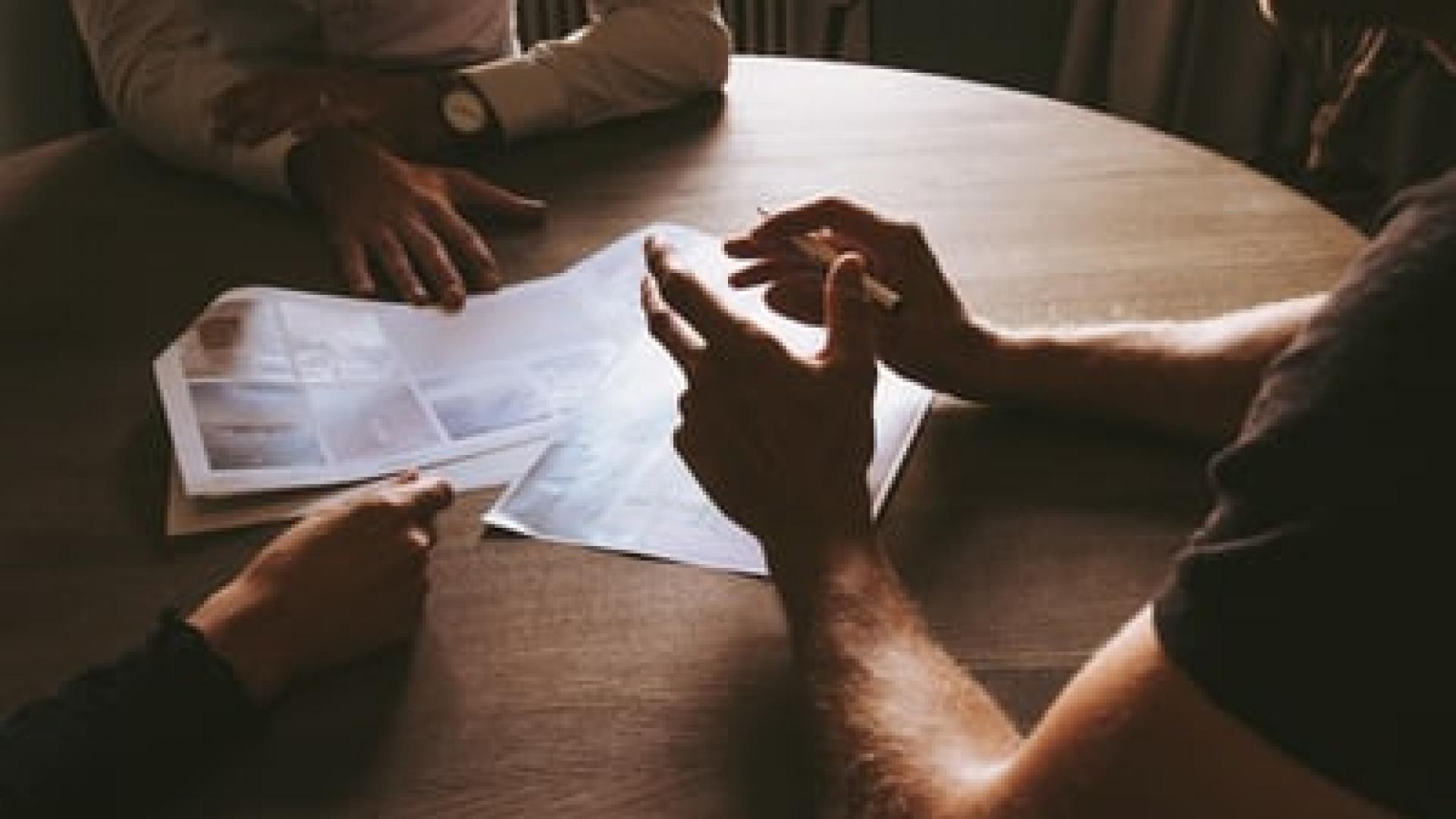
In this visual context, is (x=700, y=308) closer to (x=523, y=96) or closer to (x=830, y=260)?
(x=830, y=260)

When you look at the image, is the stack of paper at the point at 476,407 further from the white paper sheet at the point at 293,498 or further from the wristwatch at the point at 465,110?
→ the wristwatch at the point at 465,110

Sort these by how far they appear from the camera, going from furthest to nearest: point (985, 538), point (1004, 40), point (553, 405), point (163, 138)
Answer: point (1004, 40) → point (163, 138) → point (553, 405) → point (985, 538)

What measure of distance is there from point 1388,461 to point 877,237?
592 mm

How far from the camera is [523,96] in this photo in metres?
1.55

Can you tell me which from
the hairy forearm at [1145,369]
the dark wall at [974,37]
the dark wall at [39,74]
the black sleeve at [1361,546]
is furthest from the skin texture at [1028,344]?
the dark wall at [974,37]

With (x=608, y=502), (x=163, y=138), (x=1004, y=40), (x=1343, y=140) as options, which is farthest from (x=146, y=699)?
(x=1004, y=40)

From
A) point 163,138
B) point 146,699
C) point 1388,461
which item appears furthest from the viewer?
point 163,138

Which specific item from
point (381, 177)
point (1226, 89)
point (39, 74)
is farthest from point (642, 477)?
point (1226, 89)

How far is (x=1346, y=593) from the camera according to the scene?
624 mm

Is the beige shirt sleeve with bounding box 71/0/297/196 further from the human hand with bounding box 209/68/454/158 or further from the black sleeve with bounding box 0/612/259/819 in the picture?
the black sleeve with bounding box 0/612/259/819

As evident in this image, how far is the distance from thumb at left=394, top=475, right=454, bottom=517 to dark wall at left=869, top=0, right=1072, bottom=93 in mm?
2083

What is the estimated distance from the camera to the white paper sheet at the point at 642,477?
3.34ft

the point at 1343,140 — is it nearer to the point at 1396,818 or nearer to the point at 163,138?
the point at 163,138

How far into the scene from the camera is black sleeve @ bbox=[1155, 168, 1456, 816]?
2.02 feet
